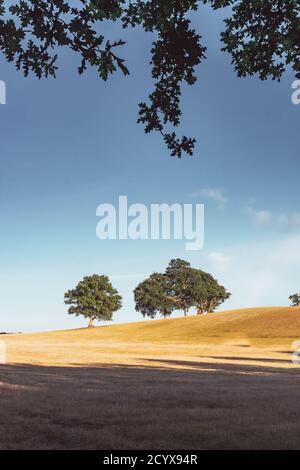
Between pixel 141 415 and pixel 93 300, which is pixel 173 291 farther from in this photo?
pixel 141 415

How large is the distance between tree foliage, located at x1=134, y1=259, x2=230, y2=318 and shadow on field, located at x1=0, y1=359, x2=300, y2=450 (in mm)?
111784

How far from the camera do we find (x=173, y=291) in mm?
130500

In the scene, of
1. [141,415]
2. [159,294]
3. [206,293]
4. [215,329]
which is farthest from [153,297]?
[141,415]

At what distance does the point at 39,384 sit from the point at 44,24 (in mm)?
12658

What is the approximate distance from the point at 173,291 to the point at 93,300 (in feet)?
76.5

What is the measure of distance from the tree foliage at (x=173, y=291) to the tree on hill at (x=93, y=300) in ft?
32.3

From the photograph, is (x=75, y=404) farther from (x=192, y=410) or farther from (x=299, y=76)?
(x=299, y=76)

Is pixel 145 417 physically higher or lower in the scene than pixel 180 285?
lower

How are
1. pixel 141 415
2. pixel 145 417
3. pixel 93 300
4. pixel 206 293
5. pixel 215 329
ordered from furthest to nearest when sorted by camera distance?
pixel 206 293 < pixel 93 300 < pixel 215 329 < pixel 141 415 < pixel 145 417

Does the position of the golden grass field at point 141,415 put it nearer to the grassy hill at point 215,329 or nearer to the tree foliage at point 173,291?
the grassy hill at point 215,329

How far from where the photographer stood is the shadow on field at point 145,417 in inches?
343

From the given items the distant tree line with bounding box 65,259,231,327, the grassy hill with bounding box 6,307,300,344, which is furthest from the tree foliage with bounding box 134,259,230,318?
the grassy hill with bounding box 6,307,300,344

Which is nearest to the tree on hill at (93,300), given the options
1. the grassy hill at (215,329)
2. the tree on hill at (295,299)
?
the grassy hill at (215,329)
